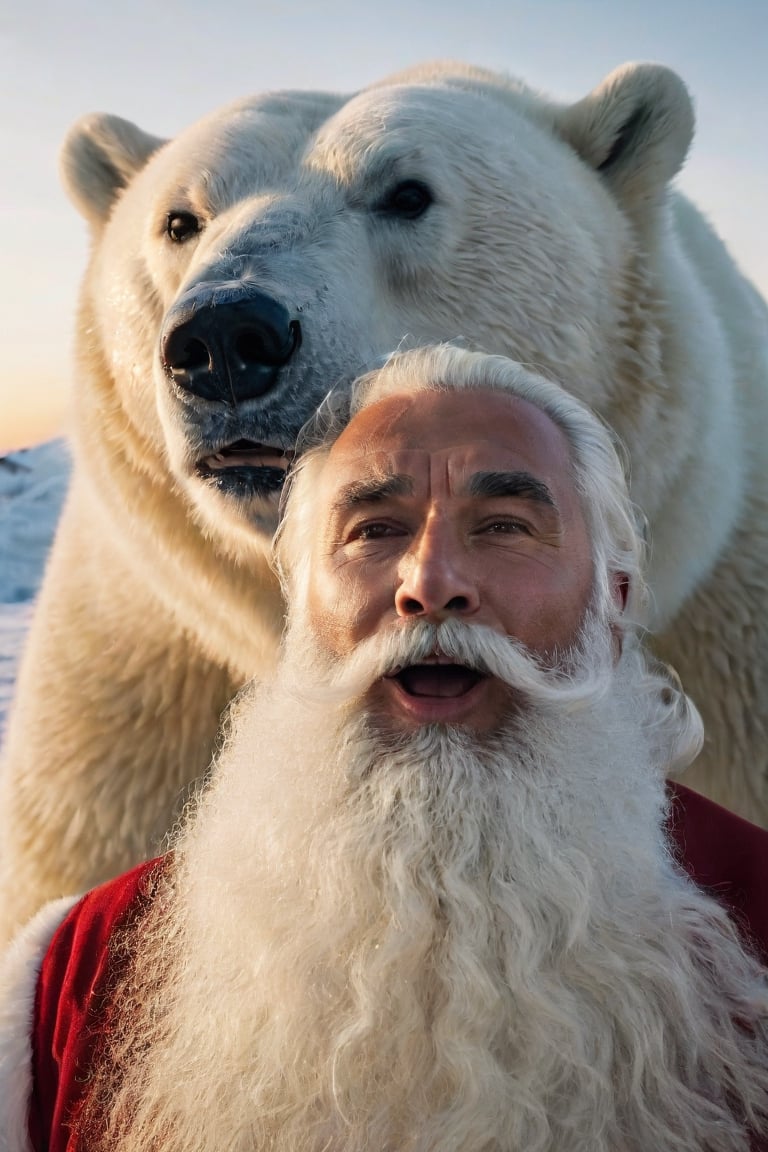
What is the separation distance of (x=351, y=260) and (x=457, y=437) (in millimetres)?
846

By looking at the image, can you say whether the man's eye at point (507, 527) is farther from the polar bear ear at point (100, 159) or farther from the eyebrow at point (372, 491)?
the polar bear ear at point (100, 159)

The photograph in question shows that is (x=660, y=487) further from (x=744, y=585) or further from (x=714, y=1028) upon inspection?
(x=714, y=1028)

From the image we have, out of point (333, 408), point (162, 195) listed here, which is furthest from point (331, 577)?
point (162, 195)

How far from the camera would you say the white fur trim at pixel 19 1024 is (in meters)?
1.93

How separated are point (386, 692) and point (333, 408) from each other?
2.22 ft

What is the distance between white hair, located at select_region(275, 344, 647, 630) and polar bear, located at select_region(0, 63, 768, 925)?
8.4 inches

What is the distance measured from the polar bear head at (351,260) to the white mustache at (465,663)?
0.73 meters

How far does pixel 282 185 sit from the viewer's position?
2730 mm

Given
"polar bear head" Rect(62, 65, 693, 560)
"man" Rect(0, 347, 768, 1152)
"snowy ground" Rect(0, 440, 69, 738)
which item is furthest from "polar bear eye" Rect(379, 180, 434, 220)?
"snowy ground" Rect(0, 440, 69, 738)

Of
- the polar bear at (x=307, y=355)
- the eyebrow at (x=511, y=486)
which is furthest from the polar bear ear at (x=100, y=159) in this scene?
the eyebrow at (x=511, y=486)

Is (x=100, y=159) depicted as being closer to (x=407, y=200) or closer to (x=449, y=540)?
(x=407, y=200)

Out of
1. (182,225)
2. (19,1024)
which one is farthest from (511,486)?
(182,225)

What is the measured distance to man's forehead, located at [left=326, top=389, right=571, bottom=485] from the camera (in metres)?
1.89

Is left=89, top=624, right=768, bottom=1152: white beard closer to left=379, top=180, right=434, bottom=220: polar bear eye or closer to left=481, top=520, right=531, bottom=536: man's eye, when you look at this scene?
left=481, top=520, right=531, bottom=536: man's eye
